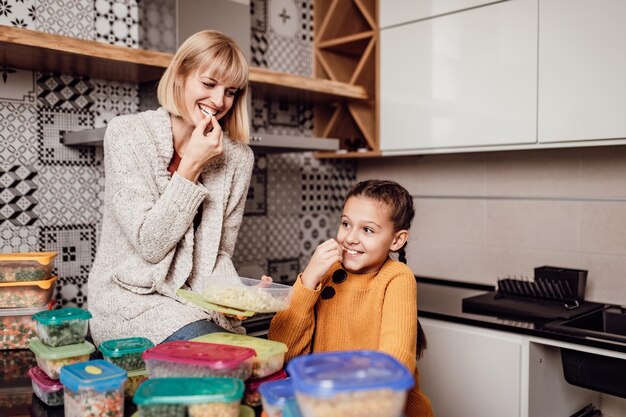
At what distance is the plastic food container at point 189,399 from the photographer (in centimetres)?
93

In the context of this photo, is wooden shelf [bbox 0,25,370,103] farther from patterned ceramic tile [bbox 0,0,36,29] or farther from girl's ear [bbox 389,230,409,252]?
girl's ear [bbox 389,230,409,252]

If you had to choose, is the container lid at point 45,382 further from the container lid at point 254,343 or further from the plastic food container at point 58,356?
the container lid at point 254,343

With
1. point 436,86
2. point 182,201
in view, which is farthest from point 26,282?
point 436,86

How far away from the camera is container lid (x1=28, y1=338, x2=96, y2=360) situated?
125 cm

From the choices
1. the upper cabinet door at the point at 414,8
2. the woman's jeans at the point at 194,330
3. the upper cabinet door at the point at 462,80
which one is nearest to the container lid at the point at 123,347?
the woman's jeans at the point at 194,330

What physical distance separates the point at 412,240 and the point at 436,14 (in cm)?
115

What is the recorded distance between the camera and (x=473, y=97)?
2484mm

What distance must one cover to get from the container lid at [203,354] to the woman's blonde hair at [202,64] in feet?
2.76

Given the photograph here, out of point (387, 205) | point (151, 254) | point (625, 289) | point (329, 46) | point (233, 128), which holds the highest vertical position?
point (329, 46)

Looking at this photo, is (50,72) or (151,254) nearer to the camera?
(151,254)

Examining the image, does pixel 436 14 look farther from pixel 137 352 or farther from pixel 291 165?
pixel 137 352

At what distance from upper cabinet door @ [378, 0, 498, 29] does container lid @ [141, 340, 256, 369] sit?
6.26 ft

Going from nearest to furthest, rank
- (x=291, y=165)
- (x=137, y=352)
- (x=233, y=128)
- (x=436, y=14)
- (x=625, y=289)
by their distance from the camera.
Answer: (x=137, y=352) → (x=233, y=128) → (x=625, y=289) → (x=436, y=14) → (x=291, y=165)

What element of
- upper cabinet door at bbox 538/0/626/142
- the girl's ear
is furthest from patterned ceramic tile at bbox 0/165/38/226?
upper cabinet door at bbox 538/0/626/142
